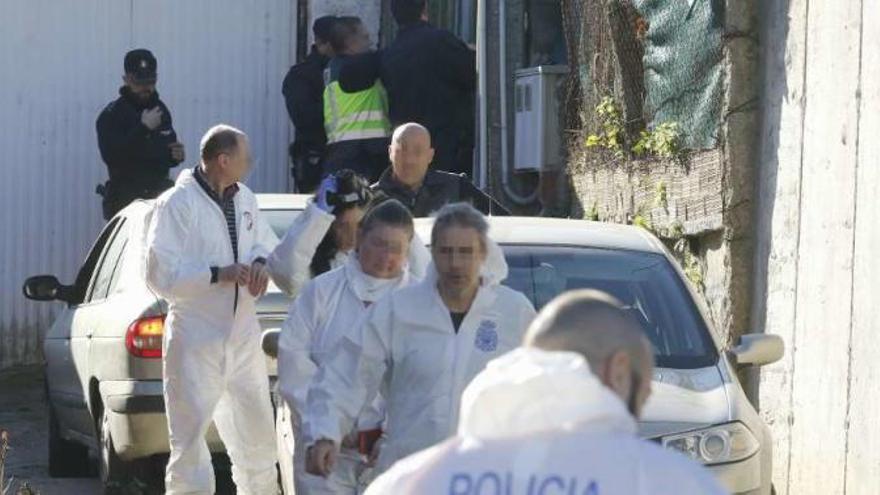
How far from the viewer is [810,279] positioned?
369 inches

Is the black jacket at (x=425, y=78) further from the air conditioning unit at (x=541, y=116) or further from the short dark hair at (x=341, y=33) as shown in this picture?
the air conditioning unit at (x=541, y=116)

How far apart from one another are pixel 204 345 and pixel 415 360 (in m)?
2.92

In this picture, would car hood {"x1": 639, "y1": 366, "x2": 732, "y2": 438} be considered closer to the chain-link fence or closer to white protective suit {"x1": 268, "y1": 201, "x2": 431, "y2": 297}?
white protective suit {"x1": 268, "y1": 201, "x2": 431, "y2": 297}

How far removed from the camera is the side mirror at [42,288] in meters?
11.5

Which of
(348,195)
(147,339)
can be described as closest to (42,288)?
(147,339)

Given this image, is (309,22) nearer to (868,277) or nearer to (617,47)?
(617,47)

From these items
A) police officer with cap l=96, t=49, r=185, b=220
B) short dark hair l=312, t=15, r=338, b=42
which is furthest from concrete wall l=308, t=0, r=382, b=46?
police officer with cap l=96, t=49, r=185, b=220

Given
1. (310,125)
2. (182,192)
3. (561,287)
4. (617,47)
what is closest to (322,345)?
(561,287)

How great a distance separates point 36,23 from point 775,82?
23.7 ft

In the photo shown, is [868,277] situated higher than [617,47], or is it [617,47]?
[617,47]

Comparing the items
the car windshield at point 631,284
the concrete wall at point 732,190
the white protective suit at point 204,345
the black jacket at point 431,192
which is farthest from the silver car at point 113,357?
the concrete wall at point 732,190

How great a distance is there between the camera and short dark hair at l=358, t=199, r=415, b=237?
701 cm

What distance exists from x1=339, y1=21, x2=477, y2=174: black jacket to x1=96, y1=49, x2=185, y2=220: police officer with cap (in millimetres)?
1676

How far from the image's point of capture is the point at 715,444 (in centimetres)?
747
